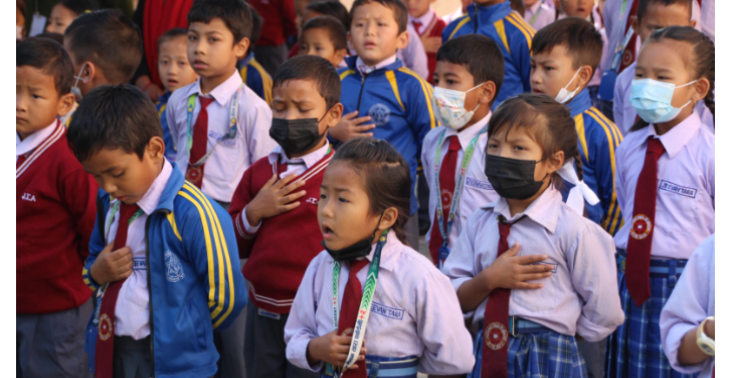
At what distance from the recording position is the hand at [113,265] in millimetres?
2771

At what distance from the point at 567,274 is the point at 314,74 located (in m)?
1.54

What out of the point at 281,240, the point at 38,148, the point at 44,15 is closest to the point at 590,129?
the point at 281,240

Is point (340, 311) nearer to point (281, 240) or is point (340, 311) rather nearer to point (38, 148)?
point (281, 240)

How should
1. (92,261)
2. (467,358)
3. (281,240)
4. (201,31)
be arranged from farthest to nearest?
(201,31) < (281,240) < (92,261) < (467,358)

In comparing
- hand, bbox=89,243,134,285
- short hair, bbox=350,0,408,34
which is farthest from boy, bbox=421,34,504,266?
hand, bbox=89,243,134,285

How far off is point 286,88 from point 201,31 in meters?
1.37

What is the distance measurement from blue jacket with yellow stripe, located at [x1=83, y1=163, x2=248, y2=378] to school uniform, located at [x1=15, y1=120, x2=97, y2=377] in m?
0.81

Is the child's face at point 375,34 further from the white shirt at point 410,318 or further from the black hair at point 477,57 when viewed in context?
the white shirt at point 410,318

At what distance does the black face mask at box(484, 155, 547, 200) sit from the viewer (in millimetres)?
2732

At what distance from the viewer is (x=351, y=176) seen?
248 cm

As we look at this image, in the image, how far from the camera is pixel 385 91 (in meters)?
4.64

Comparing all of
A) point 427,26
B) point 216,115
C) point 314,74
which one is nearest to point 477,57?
point 314,74

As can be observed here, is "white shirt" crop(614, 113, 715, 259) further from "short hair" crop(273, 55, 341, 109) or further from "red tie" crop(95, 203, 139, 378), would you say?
"red tie" crop(95, 203, 139, 378)

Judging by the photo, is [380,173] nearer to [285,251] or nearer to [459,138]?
[285,251]
